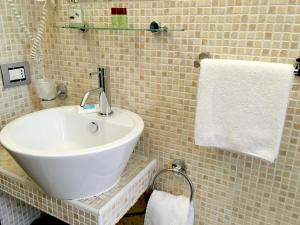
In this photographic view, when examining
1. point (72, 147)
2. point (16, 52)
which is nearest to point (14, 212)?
point (72, 147)

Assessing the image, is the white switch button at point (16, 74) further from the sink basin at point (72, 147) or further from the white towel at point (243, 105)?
the white towel at point (243, 105)

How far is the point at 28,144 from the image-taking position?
3.39 ft

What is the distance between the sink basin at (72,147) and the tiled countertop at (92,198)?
40mm

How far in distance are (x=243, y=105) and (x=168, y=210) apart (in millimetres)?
542

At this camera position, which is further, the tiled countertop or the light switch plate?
the light switch plate

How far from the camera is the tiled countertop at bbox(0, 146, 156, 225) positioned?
0.88m

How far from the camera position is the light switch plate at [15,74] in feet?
4.05

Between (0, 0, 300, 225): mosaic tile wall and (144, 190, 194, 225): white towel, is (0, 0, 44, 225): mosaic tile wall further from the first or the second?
(144, 190, 194, 225): white towel

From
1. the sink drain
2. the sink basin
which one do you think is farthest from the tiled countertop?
the sink drain

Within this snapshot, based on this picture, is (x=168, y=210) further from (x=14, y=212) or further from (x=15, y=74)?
(x=15, y=74)

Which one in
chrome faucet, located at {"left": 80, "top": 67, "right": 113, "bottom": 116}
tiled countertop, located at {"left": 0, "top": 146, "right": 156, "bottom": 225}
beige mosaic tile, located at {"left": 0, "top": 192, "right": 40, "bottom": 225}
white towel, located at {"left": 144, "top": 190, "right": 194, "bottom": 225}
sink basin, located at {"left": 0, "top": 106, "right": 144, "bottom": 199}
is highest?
chrome faucet, located at {"left": 80, "top": 67, "right": 113, "bottom": 116}

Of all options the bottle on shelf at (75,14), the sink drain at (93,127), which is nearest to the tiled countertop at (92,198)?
the sink drain at (93,127)

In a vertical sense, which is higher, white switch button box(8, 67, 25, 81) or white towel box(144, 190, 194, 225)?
white switch button box(8, 67, 25, 81)

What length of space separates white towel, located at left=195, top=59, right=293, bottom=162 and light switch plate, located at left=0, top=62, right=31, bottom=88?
0.89 metres
